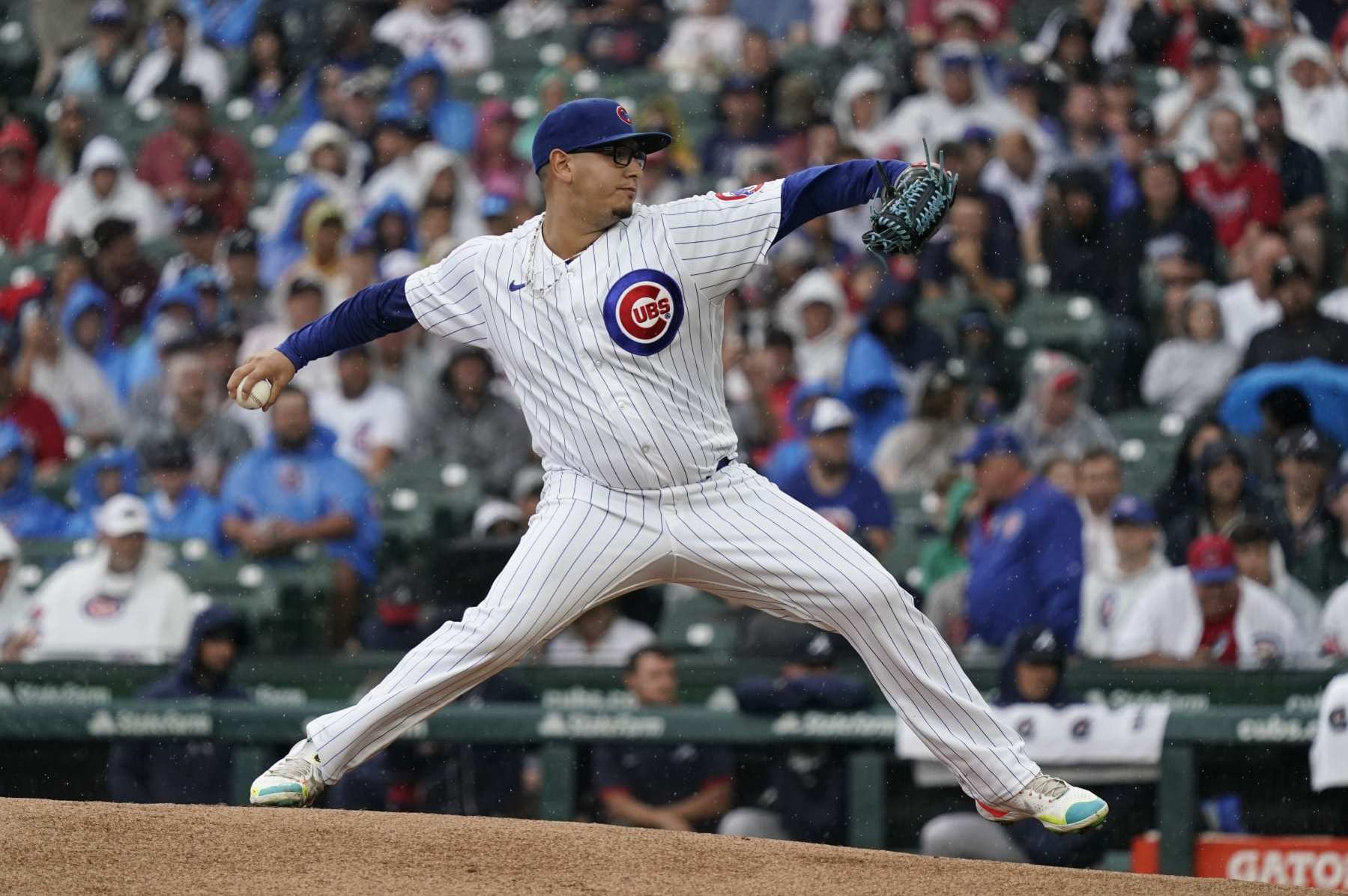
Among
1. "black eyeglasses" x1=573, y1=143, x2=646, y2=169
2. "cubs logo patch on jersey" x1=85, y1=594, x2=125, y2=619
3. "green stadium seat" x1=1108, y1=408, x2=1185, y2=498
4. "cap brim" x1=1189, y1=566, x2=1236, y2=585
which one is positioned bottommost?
"cubs logo patch on jersey" x1=85, y1=594, x2=125, y2=619

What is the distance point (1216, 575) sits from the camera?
611 centimetres

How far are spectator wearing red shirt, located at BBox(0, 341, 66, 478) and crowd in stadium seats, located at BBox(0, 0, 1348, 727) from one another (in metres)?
0.01

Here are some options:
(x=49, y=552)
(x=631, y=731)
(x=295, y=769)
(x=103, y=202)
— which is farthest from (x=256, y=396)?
(x=103, y=202)

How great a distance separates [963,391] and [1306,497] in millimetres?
1374

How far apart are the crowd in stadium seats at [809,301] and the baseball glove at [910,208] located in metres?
2.80

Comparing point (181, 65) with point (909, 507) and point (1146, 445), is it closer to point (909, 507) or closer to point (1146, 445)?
point (909, 507)

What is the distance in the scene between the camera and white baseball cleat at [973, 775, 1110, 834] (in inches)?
151

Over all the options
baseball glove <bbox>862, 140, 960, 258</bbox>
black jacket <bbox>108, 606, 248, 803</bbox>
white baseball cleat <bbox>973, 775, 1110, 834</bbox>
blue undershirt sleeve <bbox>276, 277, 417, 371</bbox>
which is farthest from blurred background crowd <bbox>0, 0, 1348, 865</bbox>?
baseball glove <bbox>862, 140, 960, 258</bbox>

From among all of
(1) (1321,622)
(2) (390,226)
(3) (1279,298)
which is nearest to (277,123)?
(2) (390,226)

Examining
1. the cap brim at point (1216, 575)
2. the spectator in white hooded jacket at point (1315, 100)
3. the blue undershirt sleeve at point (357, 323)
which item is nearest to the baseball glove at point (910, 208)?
the blue undershirt sleeve at point (357, 323)

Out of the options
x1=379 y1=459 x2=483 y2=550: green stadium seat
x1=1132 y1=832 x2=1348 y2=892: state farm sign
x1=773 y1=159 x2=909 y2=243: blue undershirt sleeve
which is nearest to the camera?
x1=773 y1=159 x2=909 y2=243: blue undershirt sleeve

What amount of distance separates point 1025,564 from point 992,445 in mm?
678

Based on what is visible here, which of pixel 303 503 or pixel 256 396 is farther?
pixel 303 503

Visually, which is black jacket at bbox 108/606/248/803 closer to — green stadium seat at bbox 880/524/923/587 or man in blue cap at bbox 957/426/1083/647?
green stadium seat at bbox 880/524/923/587
